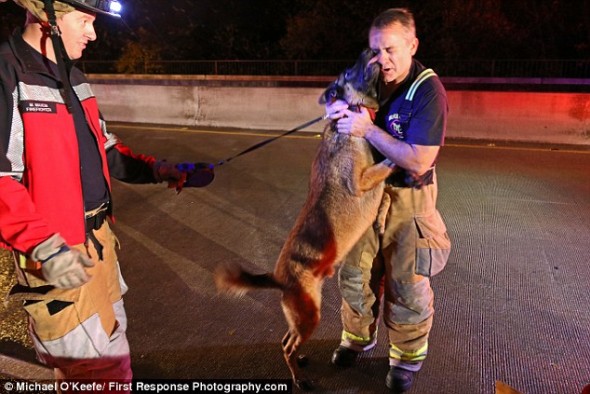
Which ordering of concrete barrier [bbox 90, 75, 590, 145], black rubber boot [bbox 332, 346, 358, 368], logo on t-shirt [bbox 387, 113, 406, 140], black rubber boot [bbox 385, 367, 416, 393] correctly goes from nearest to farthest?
logo on t-shirt [bbox 387, 113, 406, 140] < black rubber boot [bbox 385, 367, 416, 393] < black rubber boot [bbox 332, 346, 358, 368] < concrete barrier [bbox 90, 75, 590, 145]

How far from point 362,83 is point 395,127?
13.8 inches

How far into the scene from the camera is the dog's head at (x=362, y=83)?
8.82 feet

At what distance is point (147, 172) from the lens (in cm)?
293

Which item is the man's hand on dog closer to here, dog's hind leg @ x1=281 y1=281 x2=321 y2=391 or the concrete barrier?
dog's hind leg @ x1=281 y1=281 x2=321 y2=391

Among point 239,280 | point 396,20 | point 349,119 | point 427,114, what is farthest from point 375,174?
point 239,280

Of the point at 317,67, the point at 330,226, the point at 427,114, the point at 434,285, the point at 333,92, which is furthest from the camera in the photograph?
the point at 317,67

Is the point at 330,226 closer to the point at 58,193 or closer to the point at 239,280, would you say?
the point at 239,280

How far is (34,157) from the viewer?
77.7 inches

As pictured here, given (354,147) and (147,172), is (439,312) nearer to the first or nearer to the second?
(354,147)

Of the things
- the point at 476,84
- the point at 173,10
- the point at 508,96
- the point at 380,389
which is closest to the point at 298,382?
the point at 380,389

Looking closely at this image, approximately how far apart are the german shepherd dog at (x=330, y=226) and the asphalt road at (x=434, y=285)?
0.66m

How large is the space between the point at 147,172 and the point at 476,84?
11.1 metres

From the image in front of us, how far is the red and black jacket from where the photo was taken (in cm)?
190

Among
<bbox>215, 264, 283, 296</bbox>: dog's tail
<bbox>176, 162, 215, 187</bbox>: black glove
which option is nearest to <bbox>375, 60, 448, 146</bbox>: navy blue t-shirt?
<bbox>215, 264, 283, 296</bbox>: dog's tail
